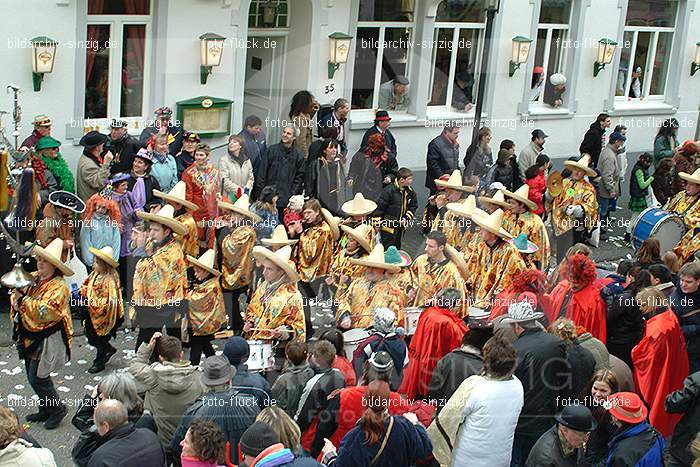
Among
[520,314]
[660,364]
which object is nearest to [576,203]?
[660,364]

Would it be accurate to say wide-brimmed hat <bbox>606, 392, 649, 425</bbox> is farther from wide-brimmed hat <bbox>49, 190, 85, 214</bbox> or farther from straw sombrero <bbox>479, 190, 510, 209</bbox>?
wide-brimmed hat <bbox>49, 190, 85, 214</bbox>

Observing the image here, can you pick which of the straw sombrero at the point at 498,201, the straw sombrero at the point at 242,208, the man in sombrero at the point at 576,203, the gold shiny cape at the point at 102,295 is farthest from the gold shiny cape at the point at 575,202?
the gold shiny cape at the point at 102,295

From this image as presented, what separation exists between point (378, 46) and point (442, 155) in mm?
2433

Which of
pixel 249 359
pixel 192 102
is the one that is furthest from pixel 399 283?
pixel 192 102

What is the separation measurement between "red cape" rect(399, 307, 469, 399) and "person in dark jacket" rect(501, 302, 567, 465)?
0.82 meters

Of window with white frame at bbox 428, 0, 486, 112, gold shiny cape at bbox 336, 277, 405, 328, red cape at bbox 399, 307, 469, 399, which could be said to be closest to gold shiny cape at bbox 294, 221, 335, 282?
gold shiny cape at bbox 336, 277, 405, 328

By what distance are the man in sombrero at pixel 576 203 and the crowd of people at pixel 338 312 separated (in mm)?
28

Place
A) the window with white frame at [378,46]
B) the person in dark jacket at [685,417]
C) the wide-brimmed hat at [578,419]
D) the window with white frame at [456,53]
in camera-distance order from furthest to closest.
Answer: the window with white frame at [456,53]
the window with white frame at [378,46]
the person in dark jacket at [685,417]
the wide-brimmed hat at [578,419]

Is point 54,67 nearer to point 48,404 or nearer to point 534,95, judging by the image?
point 48,404

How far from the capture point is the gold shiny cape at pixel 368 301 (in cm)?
1005

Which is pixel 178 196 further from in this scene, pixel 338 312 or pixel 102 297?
pixel 338 312

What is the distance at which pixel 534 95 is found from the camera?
19391 mm

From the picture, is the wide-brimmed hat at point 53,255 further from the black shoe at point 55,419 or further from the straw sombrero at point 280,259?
the straw sombrero at point 280,259

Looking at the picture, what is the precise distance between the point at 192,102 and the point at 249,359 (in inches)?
273
